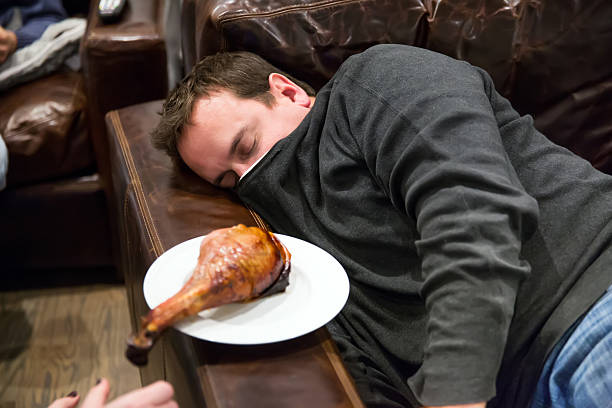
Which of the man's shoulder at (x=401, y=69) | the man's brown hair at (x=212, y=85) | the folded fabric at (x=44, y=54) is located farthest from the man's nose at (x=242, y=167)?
the folded fabric at (x=44, y=54)

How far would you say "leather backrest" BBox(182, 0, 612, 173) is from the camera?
1173 mm

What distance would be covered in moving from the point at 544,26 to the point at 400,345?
0.71m

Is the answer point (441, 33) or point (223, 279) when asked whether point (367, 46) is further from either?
point (223, 279)

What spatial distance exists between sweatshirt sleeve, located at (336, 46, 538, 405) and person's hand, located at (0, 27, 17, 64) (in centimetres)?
123

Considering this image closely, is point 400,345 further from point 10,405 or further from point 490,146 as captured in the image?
point 10,405

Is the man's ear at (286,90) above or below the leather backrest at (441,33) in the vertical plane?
below

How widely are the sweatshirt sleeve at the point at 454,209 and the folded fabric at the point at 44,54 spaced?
120 centimetres

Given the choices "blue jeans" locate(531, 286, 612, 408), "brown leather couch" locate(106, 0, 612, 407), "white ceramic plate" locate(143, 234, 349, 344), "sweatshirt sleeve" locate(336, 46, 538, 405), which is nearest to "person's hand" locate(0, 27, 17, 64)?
"brown leather couch" locate(106, 0, 612, 407)

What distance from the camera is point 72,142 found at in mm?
1638

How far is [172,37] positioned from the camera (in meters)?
1.92

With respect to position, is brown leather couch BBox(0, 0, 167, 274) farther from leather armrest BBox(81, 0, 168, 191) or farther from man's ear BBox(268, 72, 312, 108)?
man's ear BBox(268, 72, 312, 108)

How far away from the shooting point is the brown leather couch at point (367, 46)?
1079mm

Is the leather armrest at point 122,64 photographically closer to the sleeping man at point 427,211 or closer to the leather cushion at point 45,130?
the leather cushion at point 45,130

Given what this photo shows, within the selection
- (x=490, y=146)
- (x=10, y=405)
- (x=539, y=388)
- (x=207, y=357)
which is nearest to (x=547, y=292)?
(x=539, y=388)
